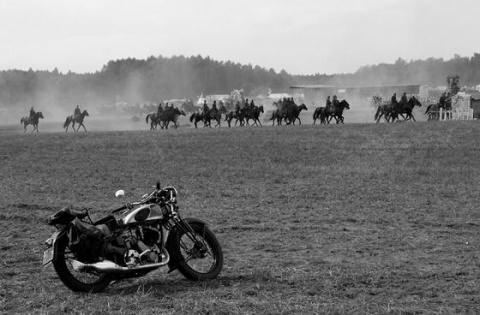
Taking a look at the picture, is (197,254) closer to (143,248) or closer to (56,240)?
(143,248)

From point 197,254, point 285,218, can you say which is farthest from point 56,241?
point 285,218

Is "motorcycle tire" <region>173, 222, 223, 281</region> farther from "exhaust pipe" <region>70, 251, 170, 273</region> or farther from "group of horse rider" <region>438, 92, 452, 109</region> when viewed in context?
"group of horse rider" <region>438, 92, 452, 109</region>

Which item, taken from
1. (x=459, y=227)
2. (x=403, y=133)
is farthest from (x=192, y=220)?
(x=403, y=133)

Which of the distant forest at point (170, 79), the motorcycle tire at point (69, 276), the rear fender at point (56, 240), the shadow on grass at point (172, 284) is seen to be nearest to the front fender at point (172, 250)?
the shadow on grass at point (172, 284)

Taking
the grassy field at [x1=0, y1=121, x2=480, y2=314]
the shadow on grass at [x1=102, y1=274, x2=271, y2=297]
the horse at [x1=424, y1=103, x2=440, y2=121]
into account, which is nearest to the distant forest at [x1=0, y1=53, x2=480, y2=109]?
Answer: the horse at [x1=424, y1=103, x2=440, y2=121]

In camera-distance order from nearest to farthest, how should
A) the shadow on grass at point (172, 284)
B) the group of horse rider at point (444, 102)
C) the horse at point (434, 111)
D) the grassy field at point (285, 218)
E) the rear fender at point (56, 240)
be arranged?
1. the grassy field at point (285, 218)
2. the rear fender at point (56, 240)
3. the shadow on grass at point (172, 284)
4. the group of horse rider at point (444, 102)
5. the horse at point (434, 111)

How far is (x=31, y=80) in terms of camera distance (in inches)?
6688

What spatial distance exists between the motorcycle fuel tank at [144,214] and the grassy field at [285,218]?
0.76 meters

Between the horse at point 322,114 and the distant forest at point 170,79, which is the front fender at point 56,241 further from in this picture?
the distant forest at point 170,79

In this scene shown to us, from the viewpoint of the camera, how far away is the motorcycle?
7086 millimetres

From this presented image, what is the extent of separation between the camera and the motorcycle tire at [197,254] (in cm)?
756

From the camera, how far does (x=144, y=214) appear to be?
740 cm

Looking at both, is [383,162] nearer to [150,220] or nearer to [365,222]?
[365,222]

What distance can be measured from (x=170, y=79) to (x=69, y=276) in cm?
16889
